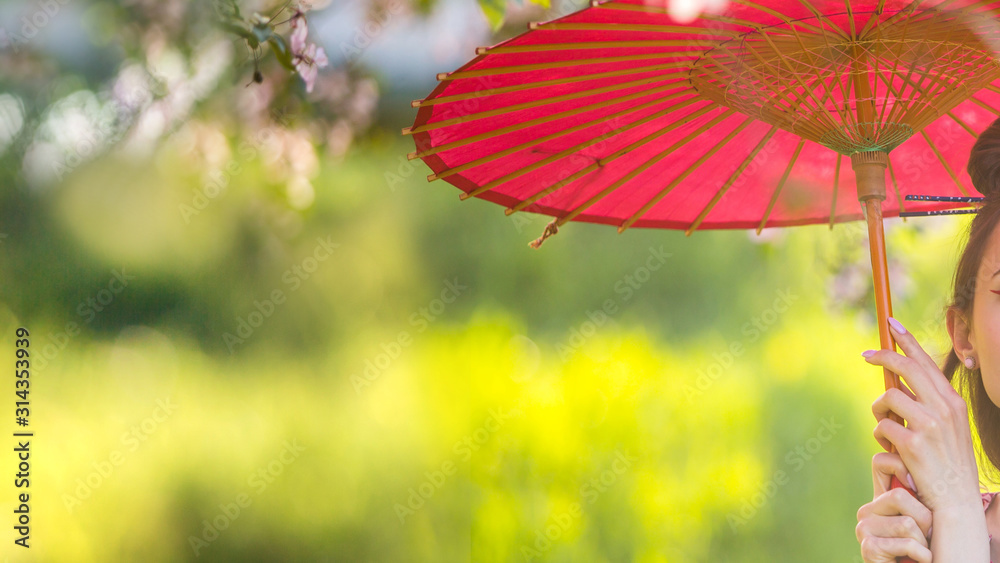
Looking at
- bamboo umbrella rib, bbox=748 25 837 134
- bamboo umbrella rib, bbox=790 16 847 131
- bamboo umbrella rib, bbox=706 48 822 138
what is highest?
bamboo umbrella rib, bbox=790 16 847 131

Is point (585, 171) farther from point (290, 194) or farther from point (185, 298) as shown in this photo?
point (185, 298)

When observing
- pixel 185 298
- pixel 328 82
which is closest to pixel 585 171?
pixel 328 82

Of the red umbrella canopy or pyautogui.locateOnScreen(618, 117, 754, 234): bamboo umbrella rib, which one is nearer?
the red umbrella canopy

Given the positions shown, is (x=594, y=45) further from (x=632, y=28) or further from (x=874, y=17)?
(x=874, y=17)

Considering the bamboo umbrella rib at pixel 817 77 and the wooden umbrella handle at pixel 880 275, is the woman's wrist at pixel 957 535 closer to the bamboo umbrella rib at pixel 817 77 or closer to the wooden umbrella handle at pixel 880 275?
the wooden umbrella handle at pixel 880 275

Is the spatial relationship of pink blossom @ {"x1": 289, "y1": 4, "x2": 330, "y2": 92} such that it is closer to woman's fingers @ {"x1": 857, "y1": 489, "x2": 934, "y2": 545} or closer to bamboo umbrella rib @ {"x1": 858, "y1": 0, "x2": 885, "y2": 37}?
bamboo umbrella rib @ {"x1": 858, "y1": 0, "x2": 885, "y2": 37}

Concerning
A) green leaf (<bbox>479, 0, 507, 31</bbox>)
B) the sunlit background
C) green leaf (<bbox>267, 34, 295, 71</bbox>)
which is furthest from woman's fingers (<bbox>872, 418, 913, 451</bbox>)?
the sunlit background
